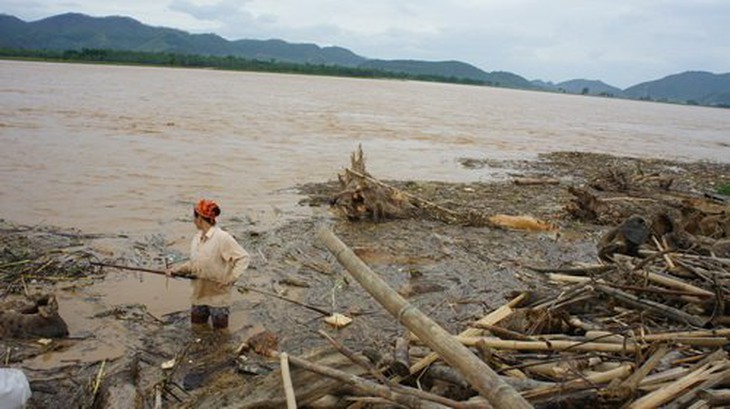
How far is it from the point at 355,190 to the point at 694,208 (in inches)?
209

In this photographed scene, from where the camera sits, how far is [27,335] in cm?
503

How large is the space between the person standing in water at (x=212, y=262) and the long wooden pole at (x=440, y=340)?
9.40ft

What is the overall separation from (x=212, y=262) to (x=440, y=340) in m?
3.53

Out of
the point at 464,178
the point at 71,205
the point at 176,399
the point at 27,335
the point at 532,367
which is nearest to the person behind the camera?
the point at 532,367

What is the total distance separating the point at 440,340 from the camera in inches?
83.9

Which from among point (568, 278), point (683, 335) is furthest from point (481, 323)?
point (568, 278)

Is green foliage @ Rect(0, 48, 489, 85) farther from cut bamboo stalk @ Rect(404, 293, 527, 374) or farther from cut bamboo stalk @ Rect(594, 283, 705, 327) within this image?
cut bamboo stalk @ Rect(594, 283, 705, 327)

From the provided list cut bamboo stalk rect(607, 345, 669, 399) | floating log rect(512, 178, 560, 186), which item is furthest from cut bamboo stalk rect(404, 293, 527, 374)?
floating log rect(512, 178, 560, 186)

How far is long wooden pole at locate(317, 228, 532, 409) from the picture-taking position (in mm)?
1930

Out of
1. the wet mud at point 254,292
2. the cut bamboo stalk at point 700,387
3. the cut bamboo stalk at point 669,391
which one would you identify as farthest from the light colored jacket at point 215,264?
the cut bamboo stalk at point 700,387

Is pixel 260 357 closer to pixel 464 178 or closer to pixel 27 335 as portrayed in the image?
pixel 27 335

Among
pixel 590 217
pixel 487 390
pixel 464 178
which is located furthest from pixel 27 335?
pixel 464 178

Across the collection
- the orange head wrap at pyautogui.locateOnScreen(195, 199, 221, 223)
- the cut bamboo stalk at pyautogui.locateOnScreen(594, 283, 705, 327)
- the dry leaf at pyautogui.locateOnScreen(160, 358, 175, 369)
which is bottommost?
the dry leaf at pyautogui.locateOnScreen(160, 358, 175, 369)

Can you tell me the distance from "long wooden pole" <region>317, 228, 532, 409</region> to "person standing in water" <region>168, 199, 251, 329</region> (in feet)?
9.40
